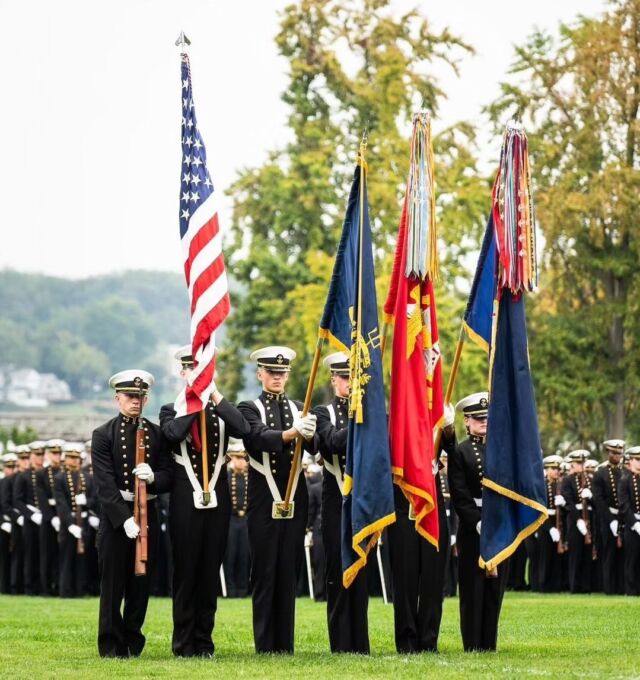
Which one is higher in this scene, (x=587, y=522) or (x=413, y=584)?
(x=587, y=522)

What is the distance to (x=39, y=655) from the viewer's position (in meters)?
13.1

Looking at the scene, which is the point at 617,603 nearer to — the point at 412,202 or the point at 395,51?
the point at 412,202

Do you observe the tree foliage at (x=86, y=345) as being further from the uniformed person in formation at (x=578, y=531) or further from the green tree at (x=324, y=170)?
the uniformed person in formation at (x=578, y=531)

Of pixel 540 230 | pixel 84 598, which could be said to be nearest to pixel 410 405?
pixel 84 598

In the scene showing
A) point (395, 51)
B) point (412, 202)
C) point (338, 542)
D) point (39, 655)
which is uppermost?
point (395, 51)

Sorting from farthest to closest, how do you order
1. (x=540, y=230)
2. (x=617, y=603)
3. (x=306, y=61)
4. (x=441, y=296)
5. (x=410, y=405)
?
(x=306, y=61) → (x=441, y=296) → (x=540, y=230) → (x=617, y=603) → (x=410, y=405)

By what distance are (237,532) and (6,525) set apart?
363 cm

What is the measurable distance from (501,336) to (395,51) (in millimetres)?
28341

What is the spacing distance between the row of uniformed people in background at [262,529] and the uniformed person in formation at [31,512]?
38.6 ft

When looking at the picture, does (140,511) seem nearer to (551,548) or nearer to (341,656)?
(341,656)

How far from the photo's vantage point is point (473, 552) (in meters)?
12.8

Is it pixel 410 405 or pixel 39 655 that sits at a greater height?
pixel 410 405

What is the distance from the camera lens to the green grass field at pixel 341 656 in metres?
11.3

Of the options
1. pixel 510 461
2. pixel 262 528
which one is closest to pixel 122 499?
pixel 262 528
